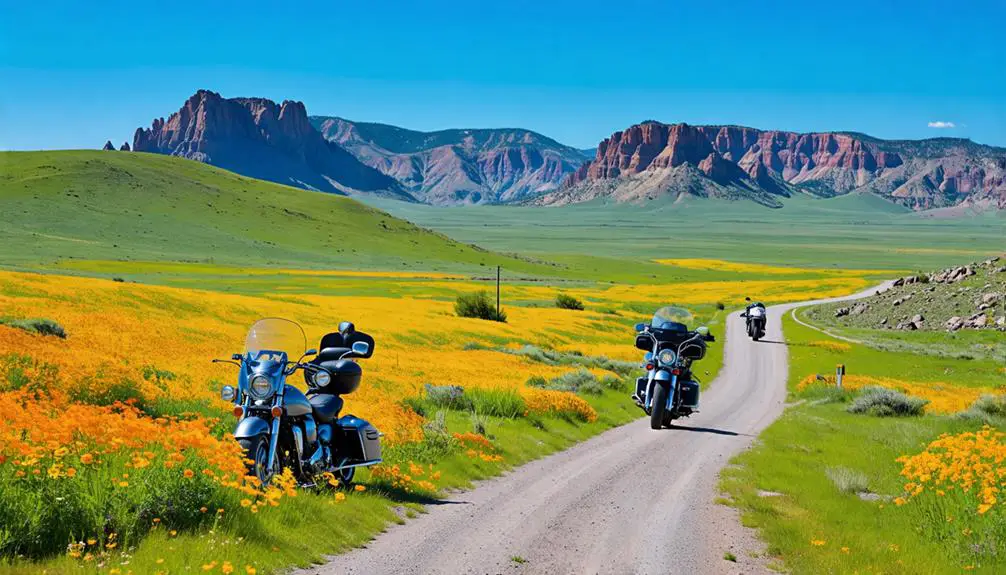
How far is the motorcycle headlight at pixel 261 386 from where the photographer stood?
10.6 metres

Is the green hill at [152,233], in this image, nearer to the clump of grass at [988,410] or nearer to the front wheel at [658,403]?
the front wheel at [658,403]

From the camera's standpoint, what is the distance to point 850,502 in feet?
47.2

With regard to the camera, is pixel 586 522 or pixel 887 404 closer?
pixel 586 522

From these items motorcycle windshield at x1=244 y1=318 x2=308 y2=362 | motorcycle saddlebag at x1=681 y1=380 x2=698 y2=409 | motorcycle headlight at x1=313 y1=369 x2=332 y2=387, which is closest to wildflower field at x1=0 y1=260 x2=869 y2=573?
motorcycle windshield at x1=244 y1=318 x2=308 y2=362

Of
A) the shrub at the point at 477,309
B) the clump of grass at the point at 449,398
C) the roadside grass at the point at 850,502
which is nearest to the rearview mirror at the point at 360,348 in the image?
the roadside grass at the point at 850,502

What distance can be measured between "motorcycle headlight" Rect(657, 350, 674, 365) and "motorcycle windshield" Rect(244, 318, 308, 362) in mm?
12101

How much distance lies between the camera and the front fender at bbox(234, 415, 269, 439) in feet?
34.6

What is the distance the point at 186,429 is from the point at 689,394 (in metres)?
13.7

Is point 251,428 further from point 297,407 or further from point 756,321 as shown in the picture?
point 756,321

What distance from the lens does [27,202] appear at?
171000mm

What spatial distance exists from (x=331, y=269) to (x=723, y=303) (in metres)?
70.0

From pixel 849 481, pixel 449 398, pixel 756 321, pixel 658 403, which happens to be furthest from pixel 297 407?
pixel 756 321

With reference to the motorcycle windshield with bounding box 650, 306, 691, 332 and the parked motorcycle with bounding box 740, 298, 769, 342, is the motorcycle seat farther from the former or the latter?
the parked motorcycle with bounding box 740, 298, 769, 342

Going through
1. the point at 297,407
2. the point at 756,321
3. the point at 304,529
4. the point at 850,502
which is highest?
the point at 297,407
